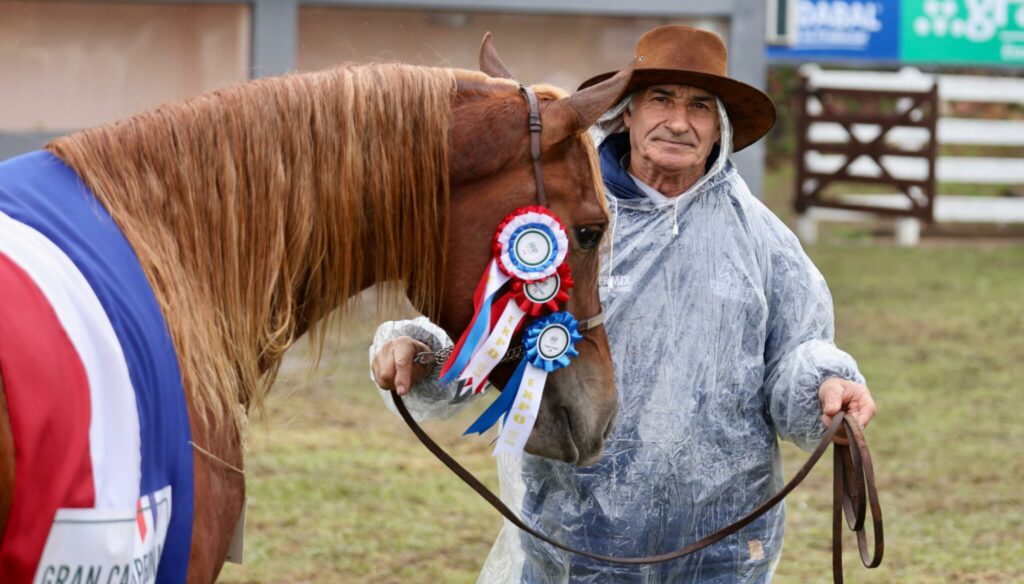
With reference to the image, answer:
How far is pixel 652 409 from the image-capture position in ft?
9.40

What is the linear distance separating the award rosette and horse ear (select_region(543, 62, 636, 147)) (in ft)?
0.46

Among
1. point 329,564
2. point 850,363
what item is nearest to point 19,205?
point 850,363

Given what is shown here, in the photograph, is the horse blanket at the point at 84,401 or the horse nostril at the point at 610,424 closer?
the horse blanket at the point at 84,401

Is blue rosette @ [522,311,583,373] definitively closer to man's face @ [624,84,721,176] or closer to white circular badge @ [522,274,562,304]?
white circular badge @ [522,274,562,304]

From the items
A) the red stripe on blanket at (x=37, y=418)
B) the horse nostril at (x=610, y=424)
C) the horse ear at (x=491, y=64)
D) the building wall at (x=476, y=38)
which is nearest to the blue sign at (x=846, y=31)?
the building wall at (x=476, y=38)

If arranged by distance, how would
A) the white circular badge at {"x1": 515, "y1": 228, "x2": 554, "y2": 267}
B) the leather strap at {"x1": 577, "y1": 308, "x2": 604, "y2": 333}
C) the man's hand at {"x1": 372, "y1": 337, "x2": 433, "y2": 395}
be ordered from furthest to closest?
the man's hand at {"x1": 372, "y1": 337, "x2": 433, "y2": 395}, the leather strap at {"x1": 577, "y1": 308, "x2": 604, "y2": 333}, the white circular badge at {"x1": 515, "y1": 228, "x2": 554, "y2": 267}

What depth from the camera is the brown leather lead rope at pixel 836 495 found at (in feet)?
8.91

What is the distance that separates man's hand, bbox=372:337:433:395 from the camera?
2715mm

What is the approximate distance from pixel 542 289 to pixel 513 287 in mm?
55

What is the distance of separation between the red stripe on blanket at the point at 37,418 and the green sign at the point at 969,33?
1180cm

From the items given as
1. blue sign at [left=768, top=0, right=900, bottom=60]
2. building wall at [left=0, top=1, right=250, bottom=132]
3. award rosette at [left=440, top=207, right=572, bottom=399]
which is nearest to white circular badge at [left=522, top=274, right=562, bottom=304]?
award rosette at [left=440, top=207, right=572, bottom=399]

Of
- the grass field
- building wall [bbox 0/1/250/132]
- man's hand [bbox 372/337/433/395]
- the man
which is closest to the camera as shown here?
man's hand [bbox 372/337/433/395]

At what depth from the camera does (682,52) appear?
2.96 metres

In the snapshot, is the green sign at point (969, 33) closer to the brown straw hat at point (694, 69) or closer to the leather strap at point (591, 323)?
the brown straw hat at point (694, 69)
